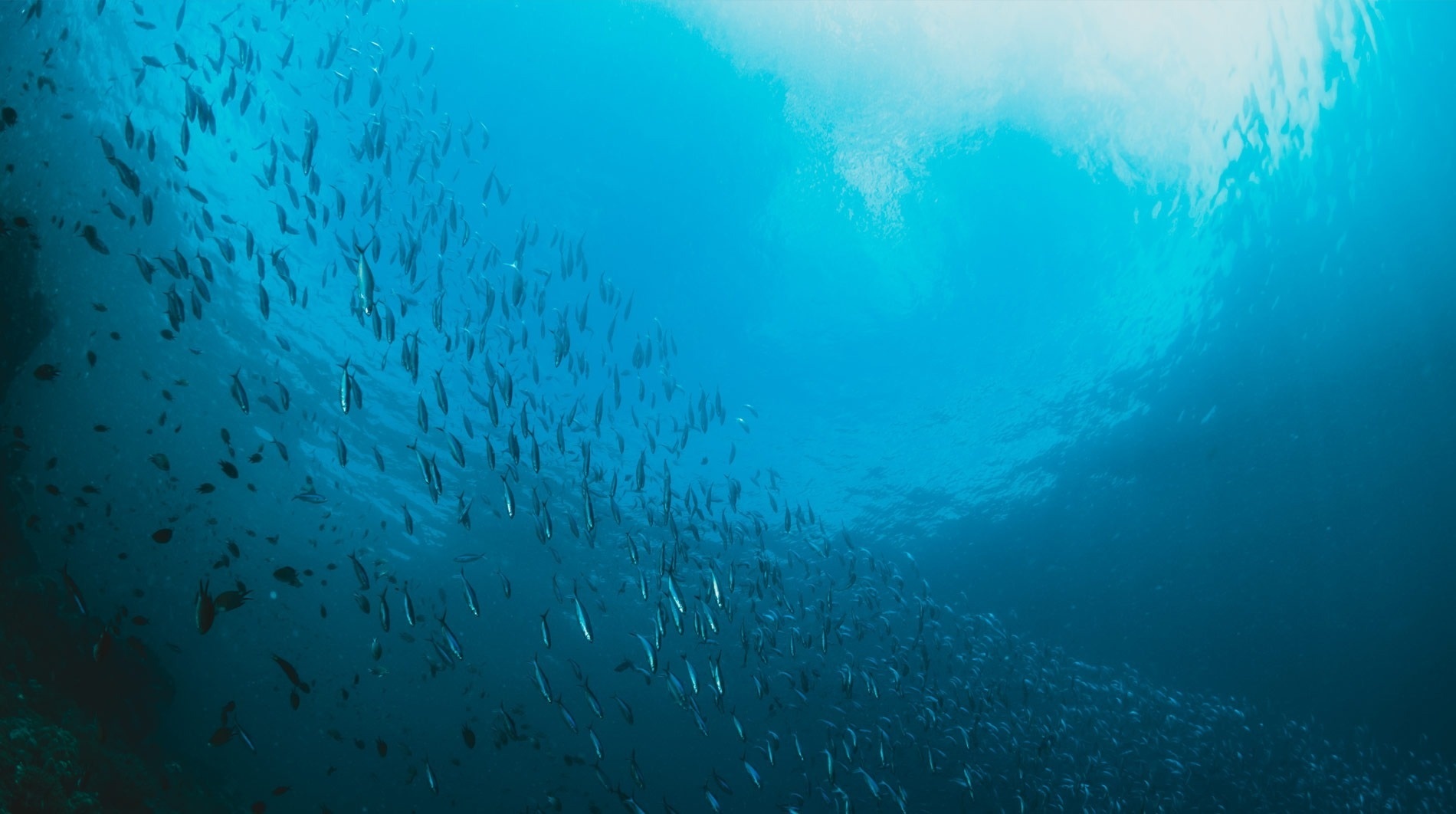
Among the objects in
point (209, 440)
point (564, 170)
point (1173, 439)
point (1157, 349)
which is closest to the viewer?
point (564, 170)

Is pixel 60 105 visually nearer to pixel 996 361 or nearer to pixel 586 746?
pixel 996 361

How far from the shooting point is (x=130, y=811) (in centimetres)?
1415

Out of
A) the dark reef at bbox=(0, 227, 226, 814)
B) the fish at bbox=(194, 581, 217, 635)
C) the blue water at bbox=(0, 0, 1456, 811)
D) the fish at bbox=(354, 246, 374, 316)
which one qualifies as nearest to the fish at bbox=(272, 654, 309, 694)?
the fish at bbox=(194, 581, 217, 635)

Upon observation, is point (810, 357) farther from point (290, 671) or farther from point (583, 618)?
point (290, 671)

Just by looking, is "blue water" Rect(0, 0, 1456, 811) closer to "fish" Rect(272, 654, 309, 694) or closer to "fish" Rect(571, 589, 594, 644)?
"fish" Rect(571, 589, 594, 644)

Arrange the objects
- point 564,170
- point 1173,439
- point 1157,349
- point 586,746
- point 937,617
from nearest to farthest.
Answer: point 564,170
point 1157,349
point 1173,439
point 937,617
point 586,746

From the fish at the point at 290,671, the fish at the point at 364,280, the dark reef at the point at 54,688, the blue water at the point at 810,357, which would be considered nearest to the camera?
the fish at the point at 364,280

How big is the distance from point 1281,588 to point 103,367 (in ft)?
138

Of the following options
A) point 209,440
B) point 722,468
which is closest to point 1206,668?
point 722,468

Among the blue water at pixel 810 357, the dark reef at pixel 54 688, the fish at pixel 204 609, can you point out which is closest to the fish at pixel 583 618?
the blue water at pixel 810 357

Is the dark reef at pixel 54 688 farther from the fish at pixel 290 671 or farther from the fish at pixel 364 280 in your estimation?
the fish at pixel 364 280

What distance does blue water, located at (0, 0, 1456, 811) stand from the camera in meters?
13.0

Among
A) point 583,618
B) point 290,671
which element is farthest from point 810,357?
point 290,671

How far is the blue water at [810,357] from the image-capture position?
13.0 meters
